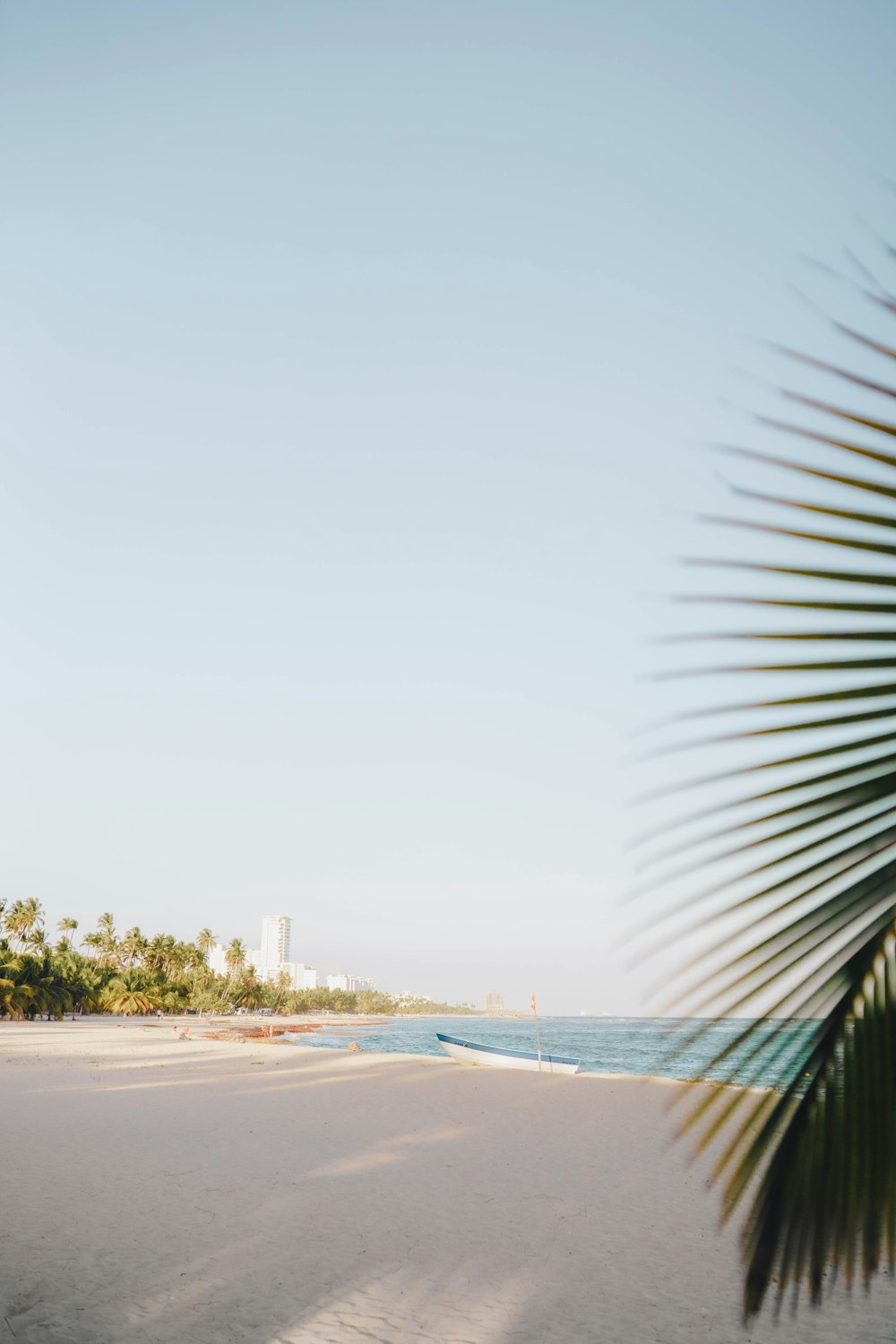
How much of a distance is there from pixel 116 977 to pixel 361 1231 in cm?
6295

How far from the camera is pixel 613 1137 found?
44.2 feet

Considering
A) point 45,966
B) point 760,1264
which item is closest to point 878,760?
point 760,1264

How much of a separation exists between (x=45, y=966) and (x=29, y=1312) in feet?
173

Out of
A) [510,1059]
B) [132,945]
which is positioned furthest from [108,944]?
[510,1059]

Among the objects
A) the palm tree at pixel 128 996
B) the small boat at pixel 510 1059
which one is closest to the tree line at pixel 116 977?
the palm tree at pixel 128 996

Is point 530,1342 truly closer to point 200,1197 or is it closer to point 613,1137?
point 200,1197

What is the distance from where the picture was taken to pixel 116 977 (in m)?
64.1

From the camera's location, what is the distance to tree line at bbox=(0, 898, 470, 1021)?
49.5m

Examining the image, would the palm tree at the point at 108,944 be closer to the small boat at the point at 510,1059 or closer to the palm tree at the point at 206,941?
the palm tree at the point at 206,941

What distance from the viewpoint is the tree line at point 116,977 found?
1949 inches

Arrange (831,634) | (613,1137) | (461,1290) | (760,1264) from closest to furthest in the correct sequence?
(760,1264)
(831,634)
(461,1290)
(613,1137)

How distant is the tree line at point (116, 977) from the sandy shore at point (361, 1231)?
126ft

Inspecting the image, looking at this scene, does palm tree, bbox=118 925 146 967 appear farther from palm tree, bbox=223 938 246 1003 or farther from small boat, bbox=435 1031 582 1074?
small boat, bbox=435 1031 582 1074

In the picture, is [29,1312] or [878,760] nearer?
[878,760]
